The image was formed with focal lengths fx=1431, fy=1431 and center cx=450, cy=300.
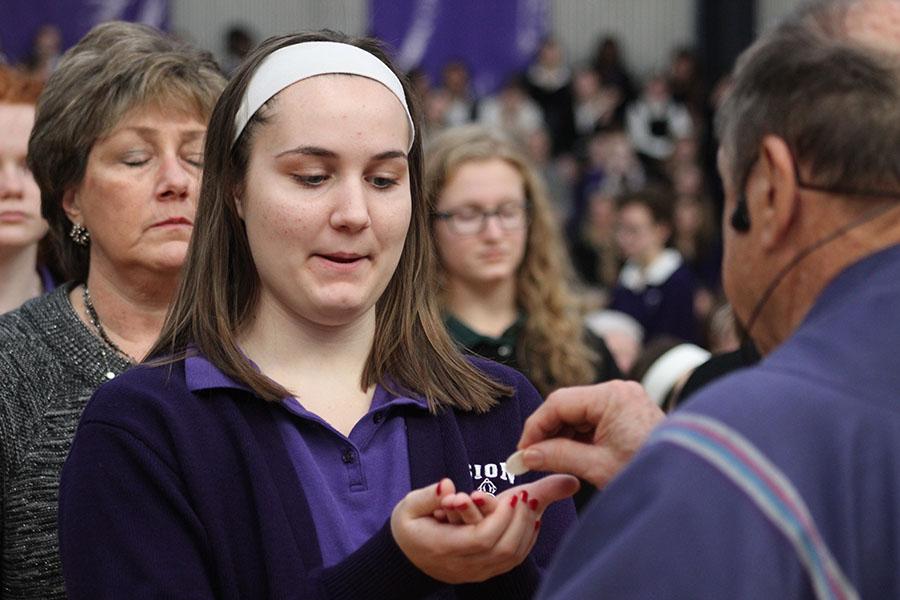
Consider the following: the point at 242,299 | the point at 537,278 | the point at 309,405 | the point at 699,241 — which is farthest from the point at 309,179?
the point at 699,241

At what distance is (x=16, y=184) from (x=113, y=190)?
2.26ft

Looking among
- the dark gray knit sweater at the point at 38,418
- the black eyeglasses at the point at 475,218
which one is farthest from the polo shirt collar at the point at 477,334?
the dark gray knit sweater at the point at 38,418

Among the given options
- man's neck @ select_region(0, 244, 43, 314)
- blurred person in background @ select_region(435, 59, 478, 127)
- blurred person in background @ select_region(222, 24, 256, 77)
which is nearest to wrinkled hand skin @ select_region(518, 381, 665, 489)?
man's neck @ select_region(0, 244, 43, 314)

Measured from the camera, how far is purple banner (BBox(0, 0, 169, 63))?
47.3 feet

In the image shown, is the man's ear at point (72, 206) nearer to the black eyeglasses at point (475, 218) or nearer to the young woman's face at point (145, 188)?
the young woman's face at point (145, 188)

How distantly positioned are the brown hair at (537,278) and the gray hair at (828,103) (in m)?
2.99

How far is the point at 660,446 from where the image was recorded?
4.92 ft

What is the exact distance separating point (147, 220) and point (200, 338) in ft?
2.27

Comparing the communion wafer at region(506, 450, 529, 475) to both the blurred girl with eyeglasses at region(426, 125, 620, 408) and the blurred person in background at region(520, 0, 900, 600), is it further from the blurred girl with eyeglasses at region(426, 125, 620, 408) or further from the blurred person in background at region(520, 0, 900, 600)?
the blurred girl with eyeglasses at region(426, 125, 620, 408)

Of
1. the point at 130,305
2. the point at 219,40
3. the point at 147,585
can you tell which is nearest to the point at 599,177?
the point at 219,40

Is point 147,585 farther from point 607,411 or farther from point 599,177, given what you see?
point 599,177

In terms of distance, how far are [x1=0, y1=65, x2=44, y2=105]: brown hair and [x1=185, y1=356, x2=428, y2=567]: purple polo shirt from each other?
1.53m

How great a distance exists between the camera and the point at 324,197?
2.43m

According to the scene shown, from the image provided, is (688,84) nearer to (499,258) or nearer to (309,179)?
(499,258)
